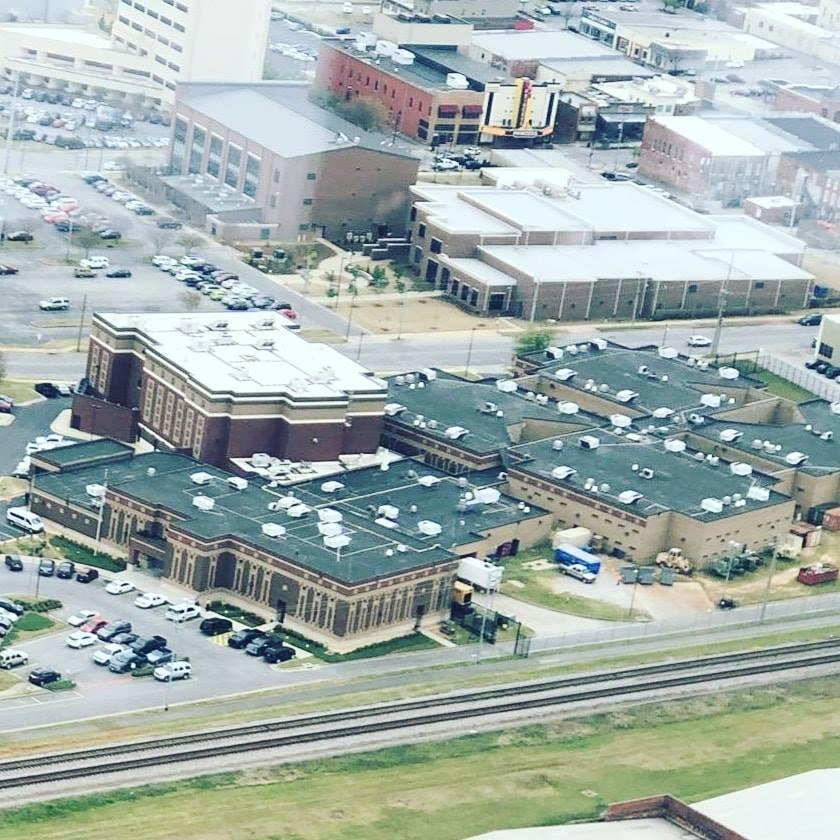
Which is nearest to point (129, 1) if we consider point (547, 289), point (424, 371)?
point (547, 289)

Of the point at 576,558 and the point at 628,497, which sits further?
the point at 628,497

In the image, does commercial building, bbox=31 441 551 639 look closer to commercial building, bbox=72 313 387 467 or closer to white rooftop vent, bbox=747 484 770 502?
commercial building, bbox=72 313 387 467

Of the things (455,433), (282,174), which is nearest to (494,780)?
(455,433)

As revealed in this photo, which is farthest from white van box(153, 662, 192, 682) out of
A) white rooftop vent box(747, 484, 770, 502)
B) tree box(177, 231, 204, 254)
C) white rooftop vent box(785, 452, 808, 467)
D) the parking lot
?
tree box(177, 231, 204, 254)

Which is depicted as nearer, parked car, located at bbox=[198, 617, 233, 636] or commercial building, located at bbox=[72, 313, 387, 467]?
parked car, located at bbox=[198, 617, 233, 636]

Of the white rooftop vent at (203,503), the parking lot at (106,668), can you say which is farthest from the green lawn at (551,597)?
the parking lot at (106,668)

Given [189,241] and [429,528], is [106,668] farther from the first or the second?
[189,241]

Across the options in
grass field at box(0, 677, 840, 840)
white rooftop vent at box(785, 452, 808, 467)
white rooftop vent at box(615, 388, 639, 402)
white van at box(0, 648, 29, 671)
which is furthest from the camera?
white rooftop vent at box(615, 388, 639, 402)
